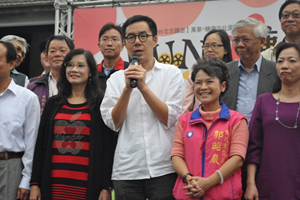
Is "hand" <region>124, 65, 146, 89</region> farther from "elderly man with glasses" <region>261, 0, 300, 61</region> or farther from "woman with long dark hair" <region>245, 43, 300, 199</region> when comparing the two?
"elderly man with glasses" <region>261, 0, 300, 61</region>

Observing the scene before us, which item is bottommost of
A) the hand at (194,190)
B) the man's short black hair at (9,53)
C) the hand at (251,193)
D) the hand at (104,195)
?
the hand at (104,195)

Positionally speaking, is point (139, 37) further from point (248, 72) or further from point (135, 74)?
point (248, 72)

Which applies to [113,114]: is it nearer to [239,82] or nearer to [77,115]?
[77,115]

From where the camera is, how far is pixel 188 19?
560 centimetres

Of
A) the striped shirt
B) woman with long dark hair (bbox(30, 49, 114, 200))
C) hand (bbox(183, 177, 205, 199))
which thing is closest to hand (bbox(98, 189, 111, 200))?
woman with long dark hair (bbox(30, 49, 114, 200))

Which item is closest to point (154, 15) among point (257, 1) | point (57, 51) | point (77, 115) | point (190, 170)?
point (257, 1)

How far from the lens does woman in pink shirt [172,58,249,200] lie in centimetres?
208

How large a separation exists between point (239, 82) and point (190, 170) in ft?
2.99

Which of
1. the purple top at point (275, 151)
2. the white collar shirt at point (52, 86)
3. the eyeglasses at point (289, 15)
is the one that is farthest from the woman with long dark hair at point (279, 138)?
the white collar shirt at point (52, 86)

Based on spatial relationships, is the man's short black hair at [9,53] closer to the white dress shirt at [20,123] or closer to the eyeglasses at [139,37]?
the white dress shirt at [20,123]

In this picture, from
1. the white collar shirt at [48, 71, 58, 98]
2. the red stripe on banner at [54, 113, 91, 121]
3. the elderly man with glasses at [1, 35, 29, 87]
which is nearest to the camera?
the red stripe on banner at [54, 113, 91, 121]

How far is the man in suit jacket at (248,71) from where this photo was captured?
264cm

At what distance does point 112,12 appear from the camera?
5.89 meters

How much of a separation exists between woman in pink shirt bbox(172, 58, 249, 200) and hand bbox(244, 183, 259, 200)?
11 cm
